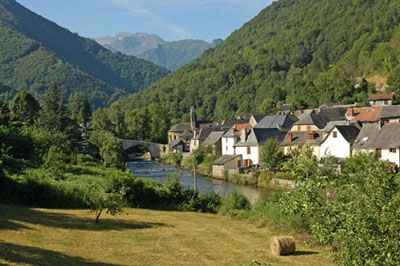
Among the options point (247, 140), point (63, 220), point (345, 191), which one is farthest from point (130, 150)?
point (345, 191)

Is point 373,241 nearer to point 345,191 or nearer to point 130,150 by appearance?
point 345,191

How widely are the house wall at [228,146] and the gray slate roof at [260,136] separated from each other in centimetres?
304

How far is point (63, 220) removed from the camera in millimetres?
21031

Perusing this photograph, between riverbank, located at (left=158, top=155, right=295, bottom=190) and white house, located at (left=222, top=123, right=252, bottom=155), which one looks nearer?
riverbank, located at (left=158, top=155, right=295, bottom=190)

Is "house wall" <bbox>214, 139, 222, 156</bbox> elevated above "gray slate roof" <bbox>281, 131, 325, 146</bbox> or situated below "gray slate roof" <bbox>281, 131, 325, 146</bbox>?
below

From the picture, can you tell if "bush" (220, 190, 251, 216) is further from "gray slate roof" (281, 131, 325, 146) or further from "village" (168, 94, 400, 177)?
"gray slate roof" (281, 131, 325, 146)

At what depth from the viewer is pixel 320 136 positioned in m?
52.2

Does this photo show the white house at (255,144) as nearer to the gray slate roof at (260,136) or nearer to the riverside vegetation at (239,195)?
the gray slate roof at (260,136)

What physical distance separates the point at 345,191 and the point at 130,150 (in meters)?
83.5

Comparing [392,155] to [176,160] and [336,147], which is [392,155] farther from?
[176,160]

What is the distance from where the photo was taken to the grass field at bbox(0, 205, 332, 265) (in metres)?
14.8

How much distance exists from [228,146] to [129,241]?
147 feet

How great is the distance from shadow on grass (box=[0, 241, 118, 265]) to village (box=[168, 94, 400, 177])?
25.4 m

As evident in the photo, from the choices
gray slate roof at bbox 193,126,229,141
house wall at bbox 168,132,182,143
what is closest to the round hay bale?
gray slate roof at bbox 193,126,229,141
